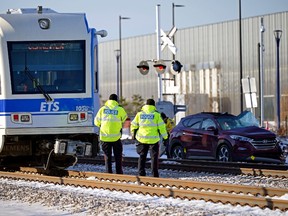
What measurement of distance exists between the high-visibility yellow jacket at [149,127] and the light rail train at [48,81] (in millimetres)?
1086

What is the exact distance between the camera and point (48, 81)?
1808 centimetres

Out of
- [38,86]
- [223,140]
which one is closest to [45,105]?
[38,86]

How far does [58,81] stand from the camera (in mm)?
18094

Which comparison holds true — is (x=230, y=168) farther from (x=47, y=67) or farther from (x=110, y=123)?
(x=47, y=67)

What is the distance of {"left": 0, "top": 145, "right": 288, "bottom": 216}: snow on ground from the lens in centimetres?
1225

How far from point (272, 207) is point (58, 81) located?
285 inches

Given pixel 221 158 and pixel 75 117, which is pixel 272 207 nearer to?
pixel 75 117

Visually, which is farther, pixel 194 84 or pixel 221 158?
pixel 194 84

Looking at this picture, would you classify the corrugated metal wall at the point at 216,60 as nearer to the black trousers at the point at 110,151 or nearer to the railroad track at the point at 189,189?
the black trousers at the point at 110,151

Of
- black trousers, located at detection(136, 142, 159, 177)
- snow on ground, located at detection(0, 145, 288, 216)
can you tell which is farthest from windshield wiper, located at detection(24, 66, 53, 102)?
black trousers, located at detection(136, 142, 159, 177)

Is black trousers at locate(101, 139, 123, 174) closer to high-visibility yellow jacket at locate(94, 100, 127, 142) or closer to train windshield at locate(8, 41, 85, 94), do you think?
high-visibility yellow jacket at locate(94, 100, 127, 142)

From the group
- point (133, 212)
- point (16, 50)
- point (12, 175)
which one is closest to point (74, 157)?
point (12, 175)

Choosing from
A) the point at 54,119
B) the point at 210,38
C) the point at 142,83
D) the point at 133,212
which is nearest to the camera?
the point at 133,212

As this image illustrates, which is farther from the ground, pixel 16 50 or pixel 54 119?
pixel 16 50
